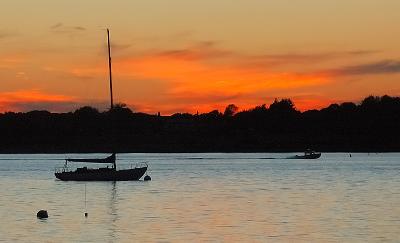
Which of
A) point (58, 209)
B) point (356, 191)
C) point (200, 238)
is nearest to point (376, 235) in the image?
point (200, 238)

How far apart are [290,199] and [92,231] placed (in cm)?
3350

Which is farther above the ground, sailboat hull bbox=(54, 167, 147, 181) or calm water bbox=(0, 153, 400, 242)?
sailboat hull bbox=(54, 167, 147, 181)

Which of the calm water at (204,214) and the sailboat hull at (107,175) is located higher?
the sailboat hull at (107,175)

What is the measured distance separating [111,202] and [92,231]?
28044 millimetres

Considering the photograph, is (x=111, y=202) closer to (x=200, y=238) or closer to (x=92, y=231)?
(x=92, y=231)

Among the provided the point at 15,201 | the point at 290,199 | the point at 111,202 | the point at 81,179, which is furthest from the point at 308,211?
the point at 81,179

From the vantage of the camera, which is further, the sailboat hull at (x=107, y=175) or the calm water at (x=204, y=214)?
the sailboat hull at (x=107, y=175)

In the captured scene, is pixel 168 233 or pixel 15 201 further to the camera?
pixel 15 201

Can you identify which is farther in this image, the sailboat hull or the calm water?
the sailboat hull

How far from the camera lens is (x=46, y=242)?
52.9 meters

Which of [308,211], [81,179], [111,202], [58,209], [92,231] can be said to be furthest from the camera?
[81,179]

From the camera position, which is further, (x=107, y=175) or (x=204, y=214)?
(x=107, y=175)

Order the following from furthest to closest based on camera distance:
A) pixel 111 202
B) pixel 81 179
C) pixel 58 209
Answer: pixel 81 179 < pixel 111 202 < pixel 58 209

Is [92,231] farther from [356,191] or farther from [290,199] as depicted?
[356,191]
